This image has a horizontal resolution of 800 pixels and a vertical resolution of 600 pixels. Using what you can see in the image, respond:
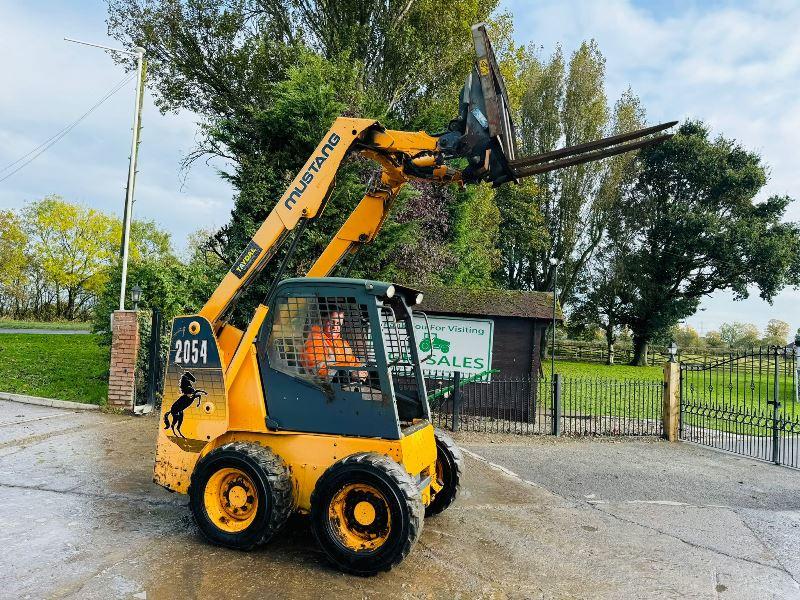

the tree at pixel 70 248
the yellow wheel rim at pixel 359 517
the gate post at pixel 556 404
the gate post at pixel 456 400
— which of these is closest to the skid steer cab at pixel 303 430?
the yellow wheel rim at pixel 359 517

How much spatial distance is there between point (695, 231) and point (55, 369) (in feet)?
102

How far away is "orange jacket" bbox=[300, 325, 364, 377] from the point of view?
4.88m

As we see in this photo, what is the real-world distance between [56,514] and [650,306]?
33.7m

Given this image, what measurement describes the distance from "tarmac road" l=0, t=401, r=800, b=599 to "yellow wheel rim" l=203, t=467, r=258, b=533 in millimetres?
234

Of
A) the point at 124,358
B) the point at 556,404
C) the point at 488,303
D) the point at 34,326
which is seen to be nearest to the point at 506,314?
the point at 488,303

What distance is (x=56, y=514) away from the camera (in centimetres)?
544

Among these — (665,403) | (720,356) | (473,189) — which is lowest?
(665,403)

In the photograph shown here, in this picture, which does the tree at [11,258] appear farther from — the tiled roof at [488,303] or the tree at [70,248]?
the tiled roof at [488,303]

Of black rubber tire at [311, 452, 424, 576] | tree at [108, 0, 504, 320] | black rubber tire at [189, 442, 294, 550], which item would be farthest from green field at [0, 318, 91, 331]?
black rubber tire at [311, 452, 424, 576]

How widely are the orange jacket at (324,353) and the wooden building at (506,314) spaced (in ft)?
25.2

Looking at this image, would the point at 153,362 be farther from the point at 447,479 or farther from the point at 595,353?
the point at 595,353

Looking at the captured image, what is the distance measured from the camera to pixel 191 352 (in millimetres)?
5203

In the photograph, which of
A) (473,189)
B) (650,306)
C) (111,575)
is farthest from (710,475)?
(650,306)

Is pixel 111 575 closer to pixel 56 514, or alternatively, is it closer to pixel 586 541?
Result: pixel 56 514
